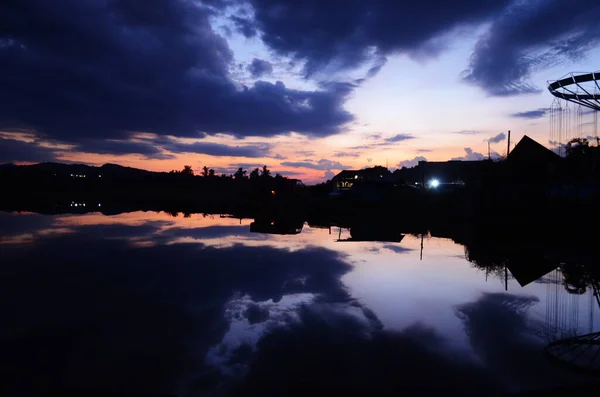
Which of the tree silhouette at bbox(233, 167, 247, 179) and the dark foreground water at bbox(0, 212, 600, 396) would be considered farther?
the tree silhouette at bbox(233, 167, 247, 179)

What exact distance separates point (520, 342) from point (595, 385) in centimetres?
212

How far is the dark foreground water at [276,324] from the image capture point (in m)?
5.13

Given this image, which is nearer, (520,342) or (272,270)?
(520,342)

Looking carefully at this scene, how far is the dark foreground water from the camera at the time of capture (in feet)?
16.8

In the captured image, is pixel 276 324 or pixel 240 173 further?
pixel 240 173

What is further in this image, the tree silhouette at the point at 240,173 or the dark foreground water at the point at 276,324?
the tree silhouette at the point at 240,173

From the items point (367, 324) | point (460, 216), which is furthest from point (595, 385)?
point (460, 216)

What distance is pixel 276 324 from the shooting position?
23.6 ft

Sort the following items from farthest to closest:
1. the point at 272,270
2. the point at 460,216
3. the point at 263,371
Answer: the point at 460,216
the point at 272,270
the point at 263,371

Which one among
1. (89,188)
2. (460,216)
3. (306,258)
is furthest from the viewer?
(89,188)

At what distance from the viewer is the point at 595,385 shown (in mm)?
4586

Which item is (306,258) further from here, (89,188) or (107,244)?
(89,188)

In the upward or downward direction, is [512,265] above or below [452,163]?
below

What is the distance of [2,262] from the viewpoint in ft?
40.4
